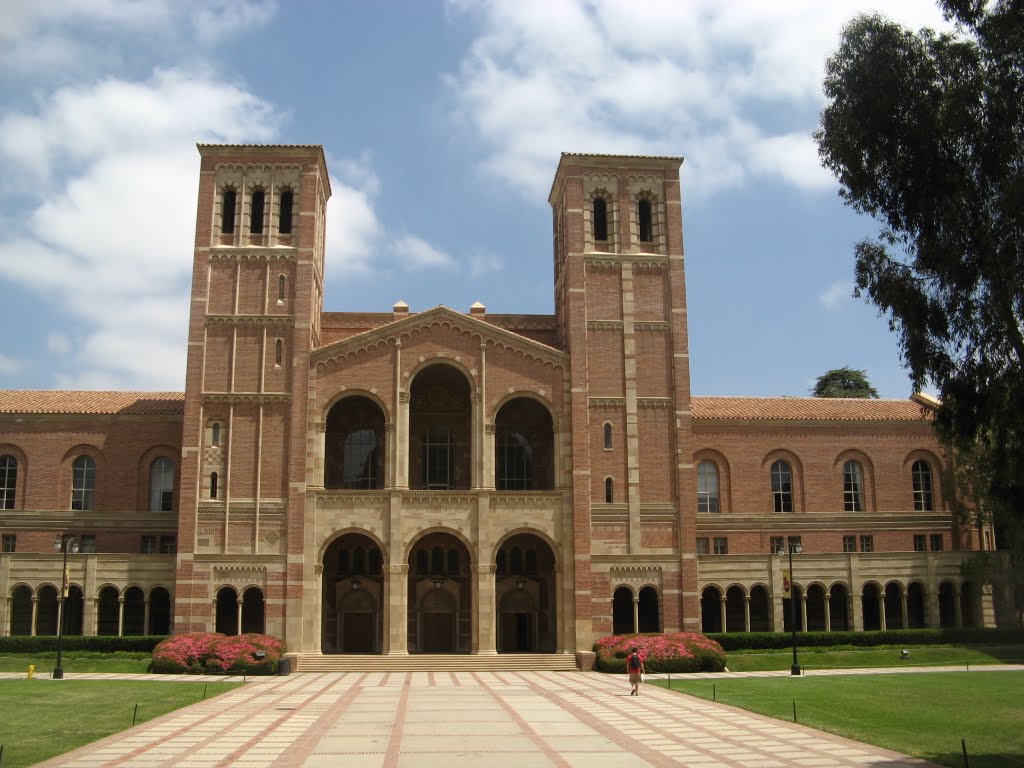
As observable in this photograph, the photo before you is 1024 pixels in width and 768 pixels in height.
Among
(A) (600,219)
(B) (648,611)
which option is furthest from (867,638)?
(A) (600,219)

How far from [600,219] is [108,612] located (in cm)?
3186

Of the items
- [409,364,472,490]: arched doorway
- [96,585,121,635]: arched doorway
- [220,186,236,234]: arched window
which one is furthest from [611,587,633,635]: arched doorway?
[220,186,236,234]: arched window

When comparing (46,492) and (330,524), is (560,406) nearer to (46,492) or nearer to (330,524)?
(330,524)

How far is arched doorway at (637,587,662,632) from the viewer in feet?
166

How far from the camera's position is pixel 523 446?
2136 inches

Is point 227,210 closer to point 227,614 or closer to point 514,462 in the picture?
point 514,462

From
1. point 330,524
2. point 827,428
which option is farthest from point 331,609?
point 827,428

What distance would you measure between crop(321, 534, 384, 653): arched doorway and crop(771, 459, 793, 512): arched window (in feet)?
71.0

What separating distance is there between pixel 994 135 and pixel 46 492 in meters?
47.0

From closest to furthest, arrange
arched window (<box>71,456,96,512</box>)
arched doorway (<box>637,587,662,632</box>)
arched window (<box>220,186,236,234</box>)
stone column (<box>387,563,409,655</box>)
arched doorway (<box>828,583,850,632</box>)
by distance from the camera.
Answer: stone column (<box>387,563,409,655</box>)
arched doorway (<box>637,587,662,632</box>)
arched window (<box>220,186,236,234</box>)
arched window (<box>71,456,96,512</box>)
arched doorway (<box>828,583,850,632</box>)

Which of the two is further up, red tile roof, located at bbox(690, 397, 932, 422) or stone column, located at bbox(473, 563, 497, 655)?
red tile roof, located at bbox(690, 397, 932, 422)

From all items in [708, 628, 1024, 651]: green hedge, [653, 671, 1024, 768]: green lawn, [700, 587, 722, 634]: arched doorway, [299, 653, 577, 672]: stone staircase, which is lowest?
[299, 653, 577, 672]: stone staircase

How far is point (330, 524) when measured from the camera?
1897 inches

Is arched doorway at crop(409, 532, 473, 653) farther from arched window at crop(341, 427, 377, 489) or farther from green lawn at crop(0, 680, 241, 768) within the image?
green lawn at crop(0, 680, 241, 768)
